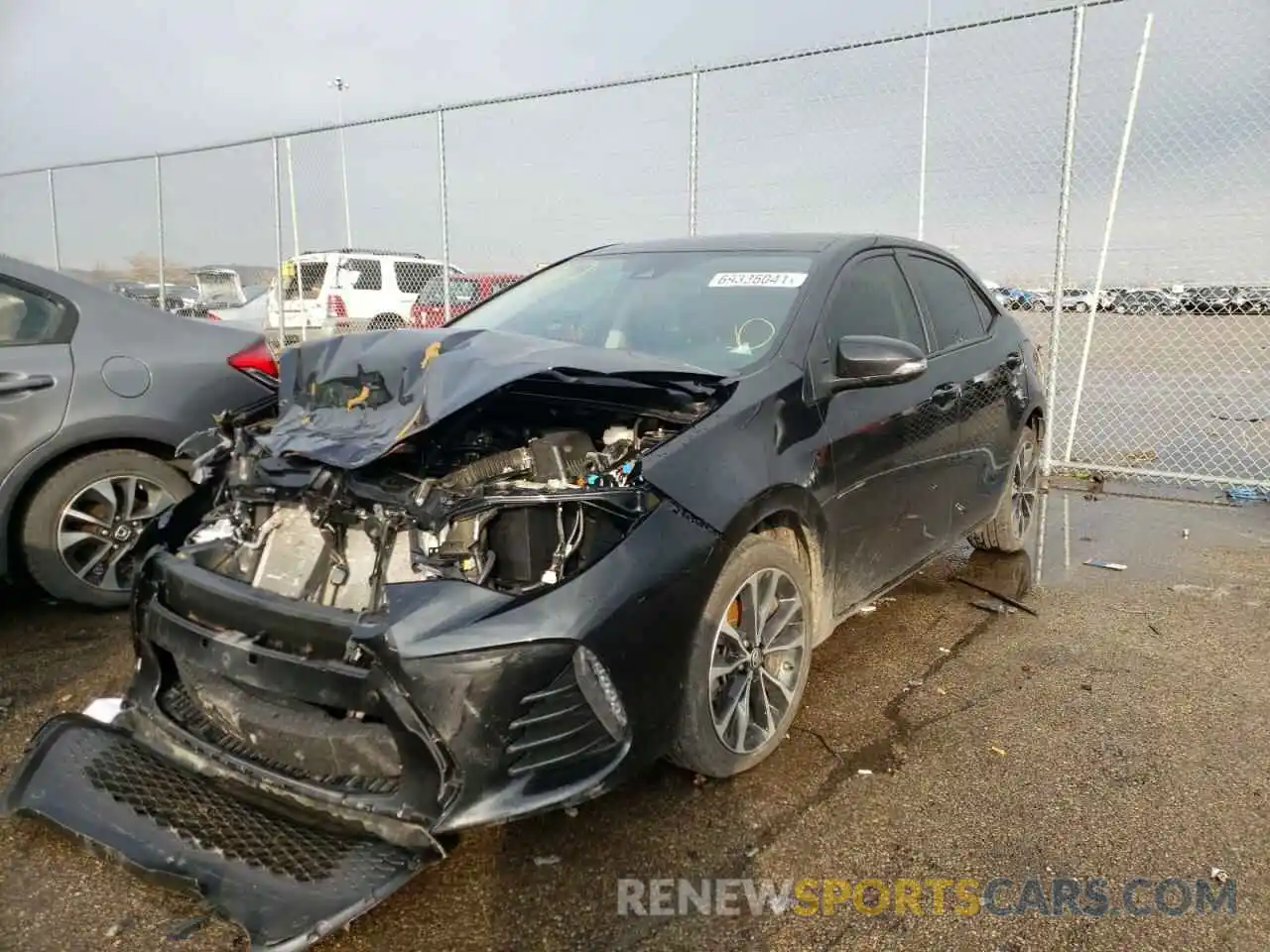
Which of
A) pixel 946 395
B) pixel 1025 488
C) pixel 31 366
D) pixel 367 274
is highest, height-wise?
pixel 367 274

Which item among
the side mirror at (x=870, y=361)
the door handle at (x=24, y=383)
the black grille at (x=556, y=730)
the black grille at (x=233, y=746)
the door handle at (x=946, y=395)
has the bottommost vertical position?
Answer: the black grille at (x=233, y=746)

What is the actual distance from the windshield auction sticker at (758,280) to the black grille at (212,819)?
7.75 ft

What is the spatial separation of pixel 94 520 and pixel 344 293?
32.5 feet

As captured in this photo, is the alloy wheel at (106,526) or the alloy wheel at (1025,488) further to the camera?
the alloy wheel at (1025,488)

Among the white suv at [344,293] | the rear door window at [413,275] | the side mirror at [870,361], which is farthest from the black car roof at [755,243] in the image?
the white suv at [344,293]

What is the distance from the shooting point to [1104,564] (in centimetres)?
540

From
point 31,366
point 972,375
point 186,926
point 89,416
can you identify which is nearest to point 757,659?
point 186,926

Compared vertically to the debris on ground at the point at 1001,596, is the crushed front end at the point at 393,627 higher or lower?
higher

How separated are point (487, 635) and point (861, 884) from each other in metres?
1.20

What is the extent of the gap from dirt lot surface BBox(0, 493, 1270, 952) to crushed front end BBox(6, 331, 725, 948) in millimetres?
213

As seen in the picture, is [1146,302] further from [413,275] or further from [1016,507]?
[413,275]

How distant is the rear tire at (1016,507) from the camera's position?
5082mm

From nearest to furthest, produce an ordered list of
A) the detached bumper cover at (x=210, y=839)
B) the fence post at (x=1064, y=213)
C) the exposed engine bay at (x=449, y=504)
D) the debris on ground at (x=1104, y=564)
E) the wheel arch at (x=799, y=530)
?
the detached bumper cover at (x=210, y=839)
the exposed engine bay at (x=449, y=504)
the wheel arch at (x=799, y=530)
the debris on ground at (x=1104, y=564)
the fence post at (x=1064, y=213)

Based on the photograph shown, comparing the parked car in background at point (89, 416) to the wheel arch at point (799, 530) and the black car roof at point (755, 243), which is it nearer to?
the black car roof at point (755, 243)
